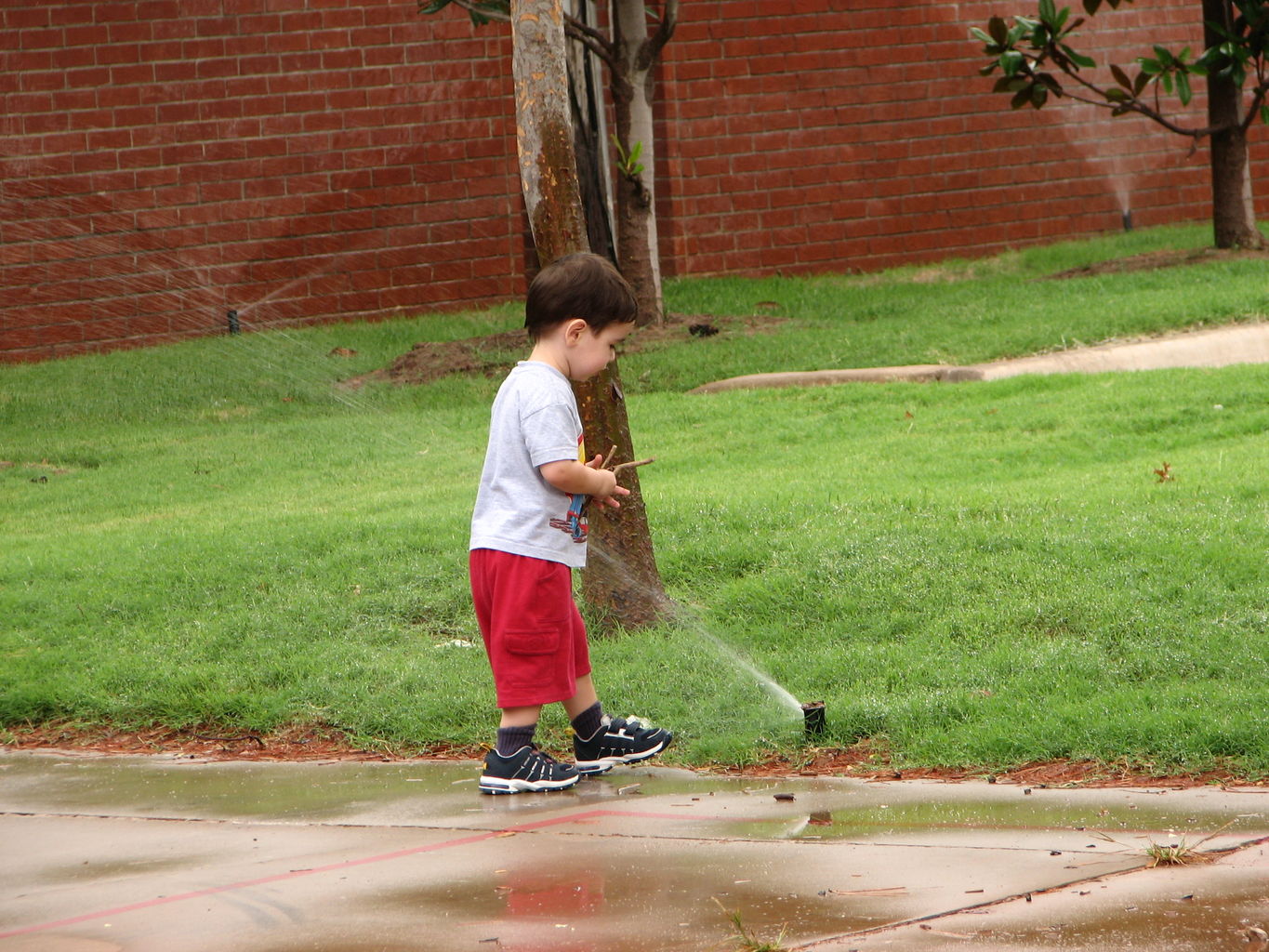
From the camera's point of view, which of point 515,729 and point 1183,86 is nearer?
point 515,729

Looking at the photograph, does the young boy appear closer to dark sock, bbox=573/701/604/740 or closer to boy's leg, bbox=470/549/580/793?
boy's leg, bbox=470/549/580/793

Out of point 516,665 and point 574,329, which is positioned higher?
point 574,329

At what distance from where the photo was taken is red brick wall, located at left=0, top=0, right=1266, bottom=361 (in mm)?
13141

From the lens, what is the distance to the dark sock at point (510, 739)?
3938 millimetres

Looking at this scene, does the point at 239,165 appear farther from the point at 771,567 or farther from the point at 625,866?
the point at 625,866

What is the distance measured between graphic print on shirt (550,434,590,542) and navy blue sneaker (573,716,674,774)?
1.86ft

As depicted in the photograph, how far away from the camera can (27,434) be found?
10492 mm

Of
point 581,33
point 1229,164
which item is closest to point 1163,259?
point 1229,164

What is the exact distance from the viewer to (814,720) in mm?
4234

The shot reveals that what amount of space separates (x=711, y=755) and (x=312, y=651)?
6.02 ft

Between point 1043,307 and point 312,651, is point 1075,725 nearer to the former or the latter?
point 312,651

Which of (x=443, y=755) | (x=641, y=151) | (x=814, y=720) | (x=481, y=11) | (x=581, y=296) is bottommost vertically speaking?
(x=443, y=755)

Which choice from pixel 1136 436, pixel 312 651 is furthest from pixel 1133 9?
pixel 312 651

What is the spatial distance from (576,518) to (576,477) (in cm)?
22
